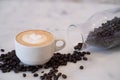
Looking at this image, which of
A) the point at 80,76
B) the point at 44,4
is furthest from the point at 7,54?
the point at 44,4

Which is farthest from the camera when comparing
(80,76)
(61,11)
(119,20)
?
(61,11)

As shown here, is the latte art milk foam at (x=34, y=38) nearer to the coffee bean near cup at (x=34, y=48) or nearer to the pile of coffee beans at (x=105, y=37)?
Answer: the coffee bean near cup at (x=34, y=48)

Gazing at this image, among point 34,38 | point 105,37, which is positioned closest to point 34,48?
point 34,38

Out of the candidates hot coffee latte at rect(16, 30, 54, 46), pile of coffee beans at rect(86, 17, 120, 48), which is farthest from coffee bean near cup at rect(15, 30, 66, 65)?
pile of coffee beans at rect(86, 17, 120, 48)

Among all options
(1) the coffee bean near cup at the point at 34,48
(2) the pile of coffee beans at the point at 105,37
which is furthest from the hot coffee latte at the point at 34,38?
(2) the pile of coffee beans at the point at 105,37

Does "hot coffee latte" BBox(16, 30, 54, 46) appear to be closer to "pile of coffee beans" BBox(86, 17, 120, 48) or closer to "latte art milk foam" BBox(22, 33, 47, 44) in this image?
"latte art milk foam" BBox(22, 33, 47, 44)

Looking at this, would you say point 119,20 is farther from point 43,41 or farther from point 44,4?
point 44,4
